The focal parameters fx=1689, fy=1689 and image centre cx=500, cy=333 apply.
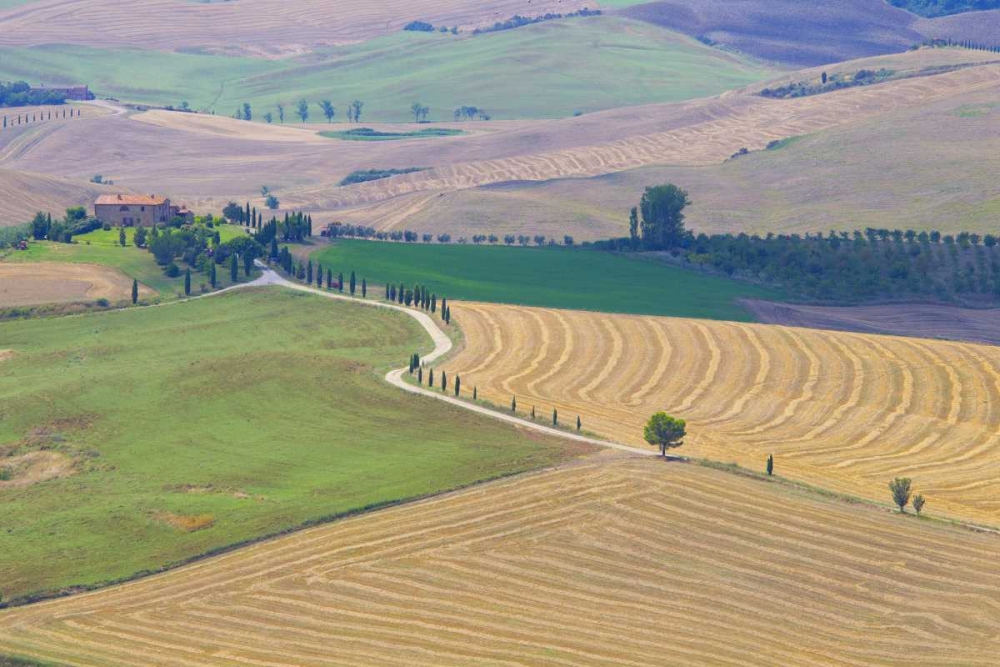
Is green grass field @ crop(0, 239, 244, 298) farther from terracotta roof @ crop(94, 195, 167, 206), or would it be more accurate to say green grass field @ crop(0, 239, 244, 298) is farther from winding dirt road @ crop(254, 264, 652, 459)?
terracotta roof @ crop(94, 195, 167, 206)

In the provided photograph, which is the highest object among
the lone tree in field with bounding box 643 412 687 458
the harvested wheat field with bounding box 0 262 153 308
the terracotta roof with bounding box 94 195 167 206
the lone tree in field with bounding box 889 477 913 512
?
the terracotta roof with bounding box 94 195 167 206

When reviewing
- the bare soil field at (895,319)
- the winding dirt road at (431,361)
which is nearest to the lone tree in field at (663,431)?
the winding dirt road at (431,361)

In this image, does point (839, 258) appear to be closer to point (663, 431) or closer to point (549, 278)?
point (549, 278)

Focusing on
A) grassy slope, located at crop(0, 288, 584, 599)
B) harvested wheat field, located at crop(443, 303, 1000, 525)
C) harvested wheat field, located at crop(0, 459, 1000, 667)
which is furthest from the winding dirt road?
harvested wheat field, located at crop(0, 459, 1000, 667)

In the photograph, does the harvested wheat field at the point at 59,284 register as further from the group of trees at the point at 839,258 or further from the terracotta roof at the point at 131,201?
the group of trees at the point at 839,258

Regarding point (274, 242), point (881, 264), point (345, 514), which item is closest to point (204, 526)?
point (345, 514)

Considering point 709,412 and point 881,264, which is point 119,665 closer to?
point 709,412
